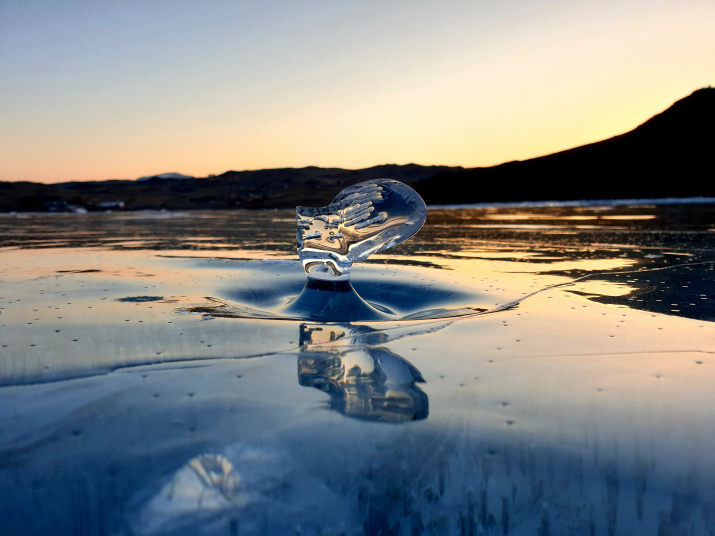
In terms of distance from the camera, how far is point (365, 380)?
162 centimetres

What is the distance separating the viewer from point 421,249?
21.2 feet

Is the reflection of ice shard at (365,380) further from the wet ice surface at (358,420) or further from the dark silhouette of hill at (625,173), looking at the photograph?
the dark silhouette of hill at (625,173)

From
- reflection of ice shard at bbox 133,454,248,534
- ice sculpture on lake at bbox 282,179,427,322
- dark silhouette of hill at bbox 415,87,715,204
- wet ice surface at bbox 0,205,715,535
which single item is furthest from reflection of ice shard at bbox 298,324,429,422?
dark silhouette of hill at bbox 415,87,715,204

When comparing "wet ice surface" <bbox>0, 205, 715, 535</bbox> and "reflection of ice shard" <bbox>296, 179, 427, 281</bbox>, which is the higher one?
"reflection of ice shard" <bbox>296, 179, 427, 281</bbox>

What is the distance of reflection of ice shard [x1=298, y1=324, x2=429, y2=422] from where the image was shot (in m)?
1.40

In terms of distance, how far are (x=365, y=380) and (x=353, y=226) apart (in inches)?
60.1

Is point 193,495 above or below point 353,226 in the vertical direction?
below

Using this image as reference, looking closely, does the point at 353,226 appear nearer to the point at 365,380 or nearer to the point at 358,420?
the point at 365,380

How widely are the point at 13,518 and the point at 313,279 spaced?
7.03 ft

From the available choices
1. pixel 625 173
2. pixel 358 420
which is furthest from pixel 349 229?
pixel 625 173

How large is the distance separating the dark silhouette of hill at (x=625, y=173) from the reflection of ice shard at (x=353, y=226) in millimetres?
31049

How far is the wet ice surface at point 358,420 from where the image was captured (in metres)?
1.01

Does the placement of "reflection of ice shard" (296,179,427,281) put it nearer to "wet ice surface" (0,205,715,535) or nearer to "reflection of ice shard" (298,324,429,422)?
"wet ice surface" (0,205,715,535)

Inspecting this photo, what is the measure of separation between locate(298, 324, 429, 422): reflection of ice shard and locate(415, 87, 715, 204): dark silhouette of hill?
106 feet
